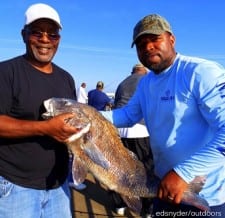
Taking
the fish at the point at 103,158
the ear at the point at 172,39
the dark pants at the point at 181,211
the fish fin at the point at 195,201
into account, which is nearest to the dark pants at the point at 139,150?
the dark pants at the point at 181,211

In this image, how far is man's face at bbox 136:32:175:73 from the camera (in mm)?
3219

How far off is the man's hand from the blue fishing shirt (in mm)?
37

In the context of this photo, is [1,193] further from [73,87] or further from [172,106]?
[172,106]

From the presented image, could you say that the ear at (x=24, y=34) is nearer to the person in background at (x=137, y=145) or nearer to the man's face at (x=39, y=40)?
the man's face at (x=39, y=40)

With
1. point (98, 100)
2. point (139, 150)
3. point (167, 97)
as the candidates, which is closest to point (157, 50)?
point (167, 97)

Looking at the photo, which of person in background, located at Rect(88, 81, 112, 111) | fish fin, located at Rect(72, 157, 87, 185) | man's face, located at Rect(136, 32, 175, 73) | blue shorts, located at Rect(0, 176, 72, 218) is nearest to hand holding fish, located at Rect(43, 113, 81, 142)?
fish fin, located at Rect(72, 157, 87, 185)

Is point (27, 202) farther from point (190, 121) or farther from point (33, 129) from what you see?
point (190, 121)

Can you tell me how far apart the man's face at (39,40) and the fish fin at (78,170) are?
0.83m

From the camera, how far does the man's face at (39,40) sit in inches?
125

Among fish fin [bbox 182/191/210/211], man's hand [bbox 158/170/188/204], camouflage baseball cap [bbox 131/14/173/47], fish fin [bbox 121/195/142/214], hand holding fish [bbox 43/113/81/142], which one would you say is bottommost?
fish fin [bbox 121/195/142/214]

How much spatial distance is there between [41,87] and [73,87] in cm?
48

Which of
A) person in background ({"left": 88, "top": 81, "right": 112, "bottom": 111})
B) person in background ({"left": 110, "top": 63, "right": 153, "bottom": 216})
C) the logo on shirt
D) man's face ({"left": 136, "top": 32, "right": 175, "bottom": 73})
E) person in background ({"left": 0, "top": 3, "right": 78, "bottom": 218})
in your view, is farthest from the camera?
person in background ({"left": 88, "top": 81, "right": 112, "bottom": 111})

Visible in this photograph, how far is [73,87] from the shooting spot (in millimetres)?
3592

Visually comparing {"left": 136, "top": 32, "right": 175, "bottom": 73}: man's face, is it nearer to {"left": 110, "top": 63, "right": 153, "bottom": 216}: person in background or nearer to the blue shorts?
the blue shorts
